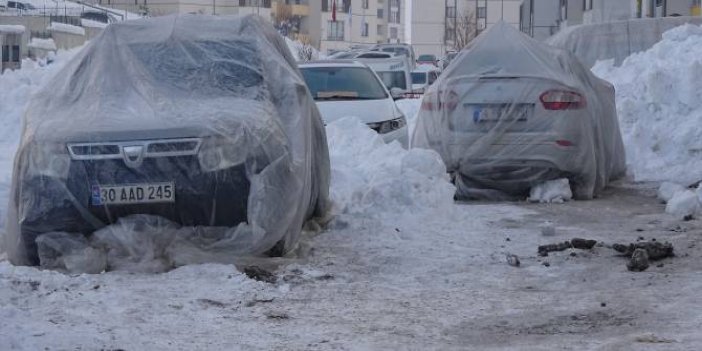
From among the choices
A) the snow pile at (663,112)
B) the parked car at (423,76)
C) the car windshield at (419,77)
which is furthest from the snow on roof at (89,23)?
the snow pile at (663,112)

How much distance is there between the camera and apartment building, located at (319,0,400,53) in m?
93.9

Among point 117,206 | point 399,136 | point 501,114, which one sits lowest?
point 399,136

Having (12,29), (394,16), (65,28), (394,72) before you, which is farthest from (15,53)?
(394,16)

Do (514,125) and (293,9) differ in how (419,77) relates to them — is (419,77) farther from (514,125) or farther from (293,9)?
(293,9)

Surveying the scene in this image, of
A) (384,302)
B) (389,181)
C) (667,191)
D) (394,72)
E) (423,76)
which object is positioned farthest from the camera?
(423,76)

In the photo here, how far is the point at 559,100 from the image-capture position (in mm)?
11383

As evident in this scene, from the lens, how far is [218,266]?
713 centimetres

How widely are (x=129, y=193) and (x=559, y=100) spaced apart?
213 inches

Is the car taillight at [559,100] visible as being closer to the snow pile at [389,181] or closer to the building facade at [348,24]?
the snow pile at [389,181]

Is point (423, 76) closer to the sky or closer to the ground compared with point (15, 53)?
closer to the ground

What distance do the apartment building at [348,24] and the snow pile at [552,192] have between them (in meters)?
76.3

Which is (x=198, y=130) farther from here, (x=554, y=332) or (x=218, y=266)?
(x=554, y=332)

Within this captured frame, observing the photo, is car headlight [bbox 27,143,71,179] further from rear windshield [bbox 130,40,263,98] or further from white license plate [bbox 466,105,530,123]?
white license plate [bbox 466,105,530,123]

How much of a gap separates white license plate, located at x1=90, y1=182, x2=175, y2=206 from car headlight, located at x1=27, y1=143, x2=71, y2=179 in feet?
0.75
